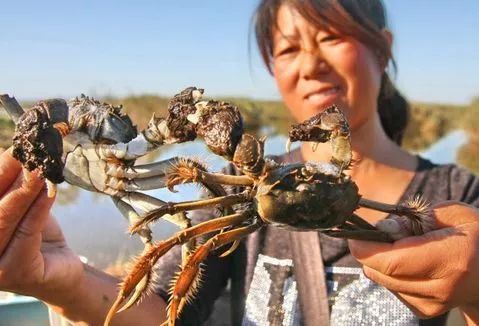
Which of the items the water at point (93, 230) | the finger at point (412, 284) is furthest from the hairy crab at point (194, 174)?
the water at point (93, 230)

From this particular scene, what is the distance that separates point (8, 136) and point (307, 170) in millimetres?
1055

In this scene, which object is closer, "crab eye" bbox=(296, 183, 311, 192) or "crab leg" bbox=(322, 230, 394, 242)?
"crab eye" bbox=(296, 183, 311, 192)

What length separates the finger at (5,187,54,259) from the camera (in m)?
1.90

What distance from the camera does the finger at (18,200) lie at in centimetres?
182

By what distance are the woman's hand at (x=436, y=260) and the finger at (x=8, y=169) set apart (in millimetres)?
969

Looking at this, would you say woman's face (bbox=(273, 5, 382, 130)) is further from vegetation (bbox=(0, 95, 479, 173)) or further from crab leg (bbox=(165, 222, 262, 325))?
vegetation (bbox=(0, 95, 479, 173))

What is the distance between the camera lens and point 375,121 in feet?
9.29

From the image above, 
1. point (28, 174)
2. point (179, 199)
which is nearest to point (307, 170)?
point (179, 199)

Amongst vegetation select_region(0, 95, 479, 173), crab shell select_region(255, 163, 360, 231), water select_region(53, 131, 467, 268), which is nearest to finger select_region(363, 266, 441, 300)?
crab shell select_region(255, 163, 360, 231)

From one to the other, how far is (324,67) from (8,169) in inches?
53.0

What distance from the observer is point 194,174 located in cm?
150

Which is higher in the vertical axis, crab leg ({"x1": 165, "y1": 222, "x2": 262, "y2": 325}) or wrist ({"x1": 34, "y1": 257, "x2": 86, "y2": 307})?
crab leg ({"x1": 165, "y1": 222, "x2": 262, "y2": 325})

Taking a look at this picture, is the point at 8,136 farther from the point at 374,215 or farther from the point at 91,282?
the point at 374,215

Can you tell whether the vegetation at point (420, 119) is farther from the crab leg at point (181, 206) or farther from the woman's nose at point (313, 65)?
the crab leg at point (181, 206)
